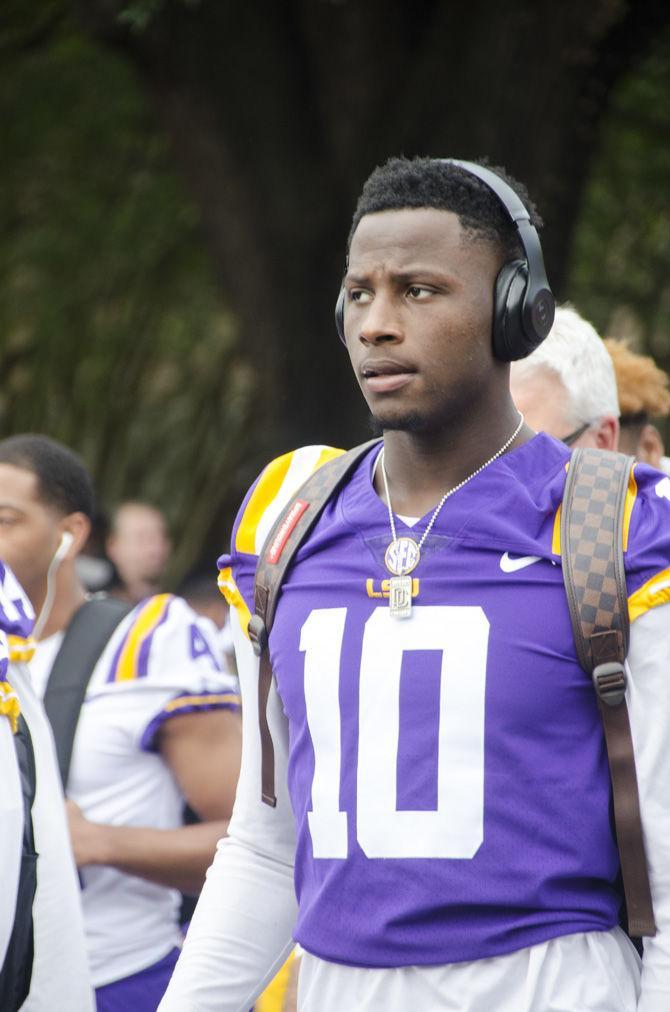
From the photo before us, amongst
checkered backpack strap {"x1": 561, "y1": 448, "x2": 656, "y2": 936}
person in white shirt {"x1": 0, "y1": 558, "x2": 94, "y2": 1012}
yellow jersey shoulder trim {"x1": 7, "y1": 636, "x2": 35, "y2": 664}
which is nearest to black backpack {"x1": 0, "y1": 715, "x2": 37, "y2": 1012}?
person in white shirt {"x1": 0, "y1": 558, "x2": 94, "y2": 1012}

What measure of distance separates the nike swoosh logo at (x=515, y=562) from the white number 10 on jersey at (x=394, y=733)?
0.08 meters

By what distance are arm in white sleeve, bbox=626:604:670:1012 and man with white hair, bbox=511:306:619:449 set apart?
48.9 inches

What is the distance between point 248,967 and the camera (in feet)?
8.17

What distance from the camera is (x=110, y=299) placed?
1459 centimetres

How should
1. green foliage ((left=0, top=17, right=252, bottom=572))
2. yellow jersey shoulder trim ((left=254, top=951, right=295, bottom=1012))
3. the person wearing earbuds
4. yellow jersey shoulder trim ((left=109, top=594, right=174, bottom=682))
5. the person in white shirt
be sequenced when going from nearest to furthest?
yellow jersey shoulder trim ((left=254, top=951, right=295, bottom=1012)) < the person in white shirt < the person wearing earbuds < yellow jersey shoulder trim ((left=109, top=594, right=174, bottom=682)) < green foliage ((left=0, top=17, right=252, bottom=572))

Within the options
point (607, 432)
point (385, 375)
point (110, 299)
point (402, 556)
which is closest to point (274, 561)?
point (402, 556)

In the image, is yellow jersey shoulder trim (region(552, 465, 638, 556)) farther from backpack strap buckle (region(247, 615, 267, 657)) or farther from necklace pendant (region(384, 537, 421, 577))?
backpack strap buckle (region(247, 615, 267, 657))

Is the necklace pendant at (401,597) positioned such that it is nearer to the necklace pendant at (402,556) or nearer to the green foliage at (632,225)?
the necklace pendant at (402,556)

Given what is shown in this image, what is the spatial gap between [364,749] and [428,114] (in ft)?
20.0

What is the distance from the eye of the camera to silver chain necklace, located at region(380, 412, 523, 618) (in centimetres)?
229

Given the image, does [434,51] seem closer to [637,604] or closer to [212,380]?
[637,604]

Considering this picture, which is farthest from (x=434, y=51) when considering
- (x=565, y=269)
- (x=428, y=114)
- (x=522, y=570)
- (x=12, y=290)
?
(x=12, y=290)

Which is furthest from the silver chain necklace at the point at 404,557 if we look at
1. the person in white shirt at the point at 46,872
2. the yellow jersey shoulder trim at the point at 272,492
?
the person in white shirt at the point at 46,872

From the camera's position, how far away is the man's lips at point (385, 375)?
91.0 inches
